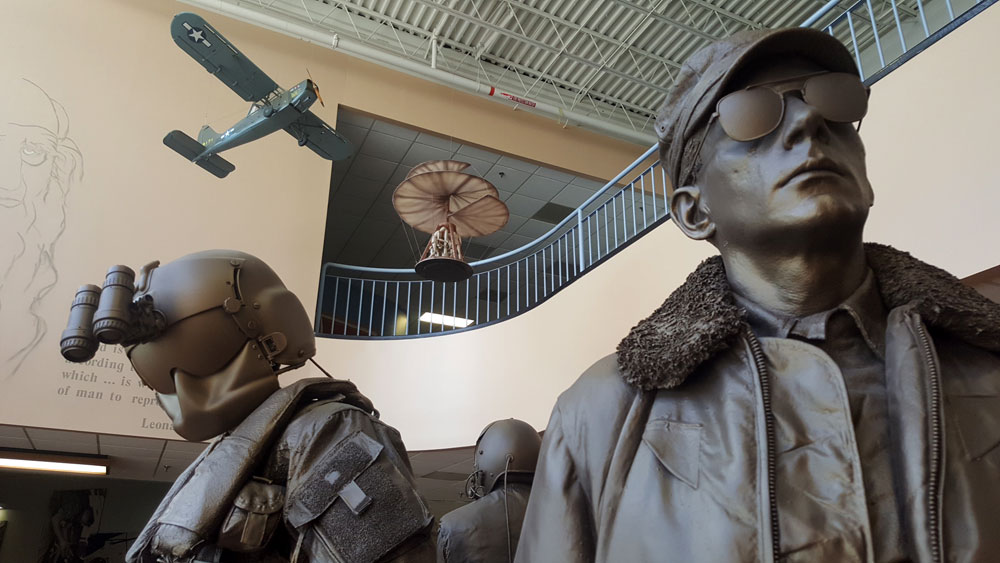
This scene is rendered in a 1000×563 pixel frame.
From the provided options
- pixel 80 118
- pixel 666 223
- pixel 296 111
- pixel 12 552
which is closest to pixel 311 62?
pixel 296 111

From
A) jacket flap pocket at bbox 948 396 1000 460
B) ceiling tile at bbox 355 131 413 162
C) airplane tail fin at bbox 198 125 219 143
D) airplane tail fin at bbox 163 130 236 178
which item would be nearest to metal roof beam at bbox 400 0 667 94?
ceiling tile at bbox 355 131 413 162

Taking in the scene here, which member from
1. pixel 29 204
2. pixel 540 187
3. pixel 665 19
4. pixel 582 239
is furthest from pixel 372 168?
pixel 665 19

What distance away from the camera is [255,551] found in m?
1.73

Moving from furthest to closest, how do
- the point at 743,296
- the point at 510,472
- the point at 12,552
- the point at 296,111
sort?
the point at 12,552, the point at 296,111, the point at 510,472, the point at 743,296

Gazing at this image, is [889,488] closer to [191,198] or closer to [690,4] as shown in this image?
[191,198]

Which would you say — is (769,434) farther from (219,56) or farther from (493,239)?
(493,239)

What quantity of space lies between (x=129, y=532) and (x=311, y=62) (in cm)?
768

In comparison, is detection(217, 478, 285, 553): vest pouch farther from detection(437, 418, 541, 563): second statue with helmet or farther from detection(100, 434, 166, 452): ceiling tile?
detection(100, 434, 166, 452): ceiling tile

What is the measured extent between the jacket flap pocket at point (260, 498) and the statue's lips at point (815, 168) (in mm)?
1449

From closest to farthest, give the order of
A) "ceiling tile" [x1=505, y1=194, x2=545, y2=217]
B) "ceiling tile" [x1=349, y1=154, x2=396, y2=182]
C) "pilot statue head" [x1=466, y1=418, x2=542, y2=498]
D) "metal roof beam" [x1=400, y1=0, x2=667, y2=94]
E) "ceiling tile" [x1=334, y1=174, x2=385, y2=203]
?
"pilot statue head" [x1=466, y1=418, x2=542, y2=498] → "metal roof beam" [x1=400, y1=0, x2=667, y2=94] → "ceiling tile" [x1=349, y1=154, x2=396, y2=182] → "ceiling tile" [x1=334, y1=174, x2=385, y2=203] → "ceiling tile" [x1=505, y1=194, x2=545, y2=217]

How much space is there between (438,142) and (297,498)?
8.38 meters

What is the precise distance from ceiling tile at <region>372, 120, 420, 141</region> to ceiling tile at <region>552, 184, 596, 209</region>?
103 inches

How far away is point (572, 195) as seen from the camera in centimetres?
1080

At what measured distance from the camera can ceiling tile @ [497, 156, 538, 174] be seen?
997 centimetres
